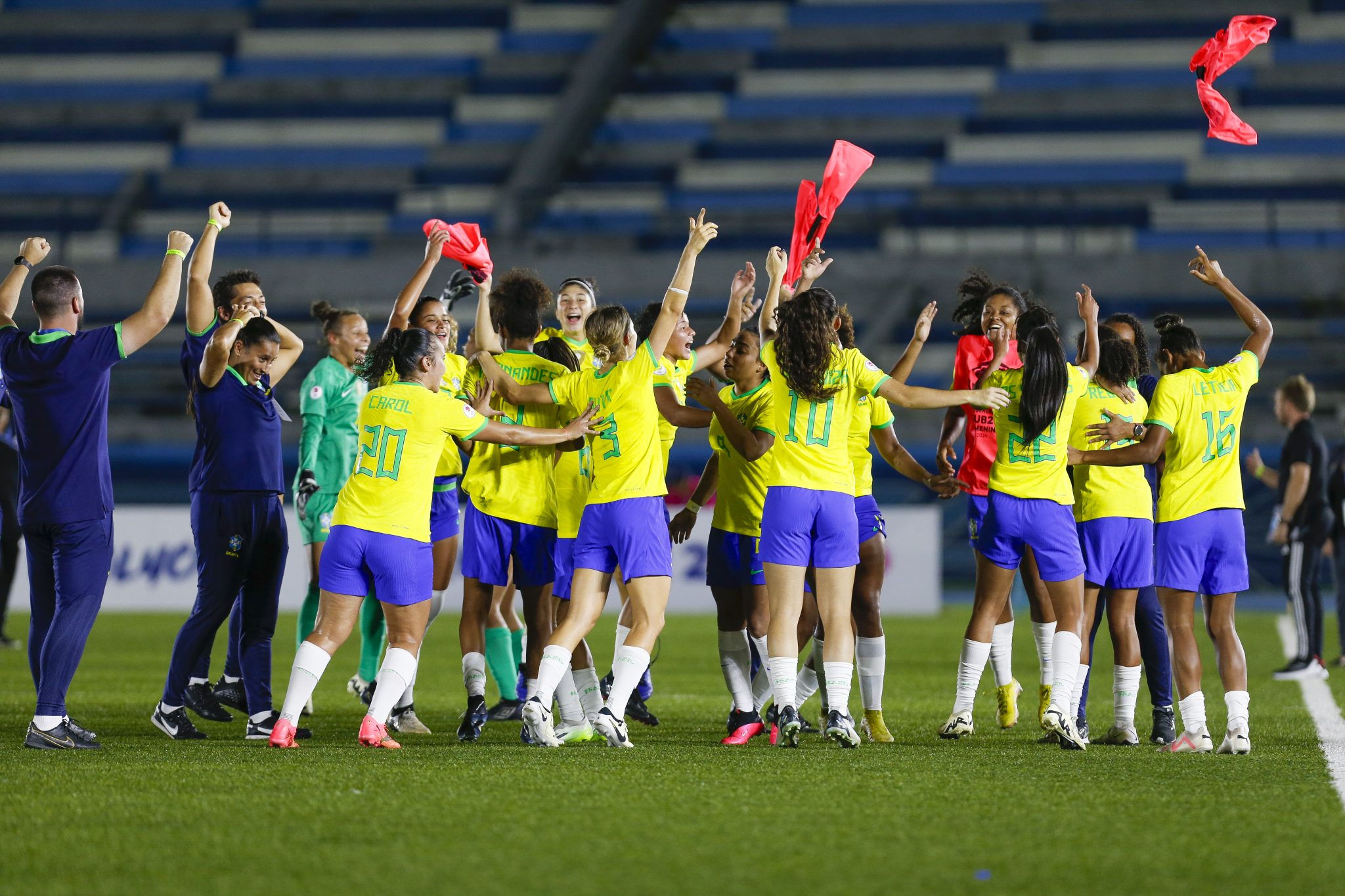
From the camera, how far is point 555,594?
6703 mm

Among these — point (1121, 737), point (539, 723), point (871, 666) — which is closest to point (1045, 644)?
point (1121, 737)

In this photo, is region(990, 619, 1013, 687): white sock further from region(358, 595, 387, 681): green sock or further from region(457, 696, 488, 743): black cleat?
region(358, 595, 387, 681): green sock

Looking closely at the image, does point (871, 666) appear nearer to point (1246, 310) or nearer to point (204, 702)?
point (1246, 310)

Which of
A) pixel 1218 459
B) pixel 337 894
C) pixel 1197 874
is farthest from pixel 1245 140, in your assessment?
pixel 337 894

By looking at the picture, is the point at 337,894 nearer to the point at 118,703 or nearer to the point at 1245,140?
the point at 118,703

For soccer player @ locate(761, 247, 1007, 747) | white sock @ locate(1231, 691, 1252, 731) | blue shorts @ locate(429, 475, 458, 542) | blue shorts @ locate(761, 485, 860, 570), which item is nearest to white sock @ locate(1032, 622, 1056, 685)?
white sock @ locate(1231, 691, 1252, 731)

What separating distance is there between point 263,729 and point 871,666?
8.74 ft

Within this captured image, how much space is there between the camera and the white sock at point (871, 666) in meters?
6.57

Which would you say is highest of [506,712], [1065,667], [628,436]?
[628,436]

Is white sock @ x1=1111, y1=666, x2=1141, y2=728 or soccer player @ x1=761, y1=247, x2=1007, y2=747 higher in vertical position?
soccer player @ x1=761, y1=247, x2=1007, y2=747

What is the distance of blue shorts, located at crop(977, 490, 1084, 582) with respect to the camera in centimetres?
625

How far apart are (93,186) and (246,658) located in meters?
23.3

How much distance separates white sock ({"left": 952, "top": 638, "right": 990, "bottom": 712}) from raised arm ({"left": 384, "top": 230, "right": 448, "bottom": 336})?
9.43 ft

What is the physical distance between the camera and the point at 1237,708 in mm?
6012
